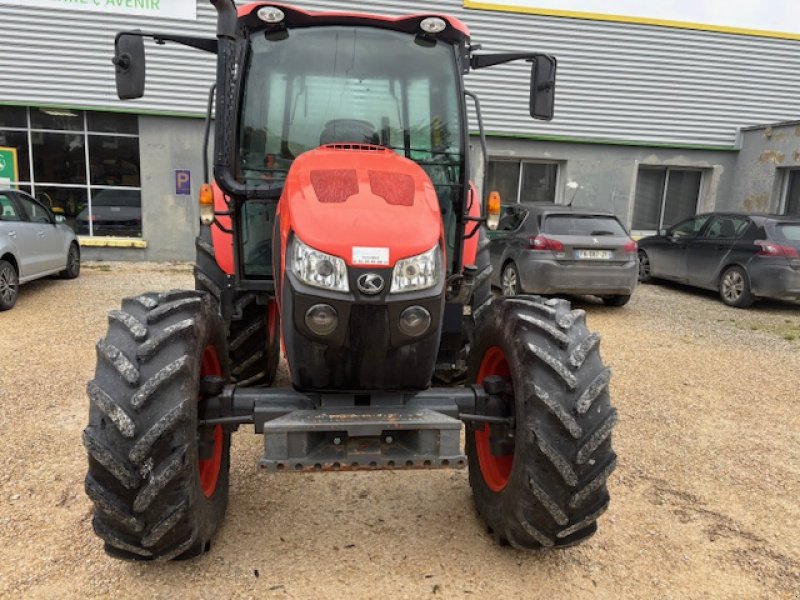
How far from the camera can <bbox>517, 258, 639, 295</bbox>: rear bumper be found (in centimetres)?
882

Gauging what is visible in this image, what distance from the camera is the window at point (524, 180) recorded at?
14477 millimetres

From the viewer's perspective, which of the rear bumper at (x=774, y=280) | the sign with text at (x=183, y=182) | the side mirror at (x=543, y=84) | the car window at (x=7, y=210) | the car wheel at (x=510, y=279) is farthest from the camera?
the sign with text at (x=183, y=182)

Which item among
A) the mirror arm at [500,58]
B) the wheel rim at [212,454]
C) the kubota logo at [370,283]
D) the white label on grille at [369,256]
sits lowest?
the wheel rim at [212,454]

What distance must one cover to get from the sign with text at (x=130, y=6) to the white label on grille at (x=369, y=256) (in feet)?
39.3

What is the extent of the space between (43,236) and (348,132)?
7.62m

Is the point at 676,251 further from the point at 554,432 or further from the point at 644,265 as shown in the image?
the point at 554,432

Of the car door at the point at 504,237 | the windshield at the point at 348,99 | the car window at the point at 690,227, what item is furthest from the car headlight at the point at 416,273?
the car window at the point at 690,227

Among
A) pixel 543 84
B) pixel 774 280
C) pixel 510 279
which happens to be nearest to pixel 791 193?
pixel 774 280

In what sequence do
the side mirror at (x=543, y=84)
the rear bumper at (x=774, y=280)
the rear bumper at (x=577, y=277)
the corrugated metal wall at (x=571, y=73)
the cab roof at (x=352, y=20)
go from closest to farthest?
the cab roof at (x=352, y=20), the side mirror at (x=543, y=84), the rear bumper at (x=577, y=277), the rear bumper at (x=774, y=280), the corrugated metal wall at (x=571, y=73)

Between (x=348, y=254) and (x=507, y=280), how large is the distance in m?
7.45

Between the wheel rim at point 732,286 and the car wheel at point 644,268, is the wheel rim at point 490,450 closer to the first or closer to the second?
the wheel rim at point 732,286

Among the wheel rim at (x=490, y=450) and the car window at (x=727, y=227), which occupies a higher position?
the car window at (x=727, y=227)

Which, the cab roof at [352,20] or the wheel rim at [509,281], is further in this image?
the wheel rim at [509,281]

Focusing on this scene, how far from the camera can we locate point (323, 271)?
2449 millimetres
